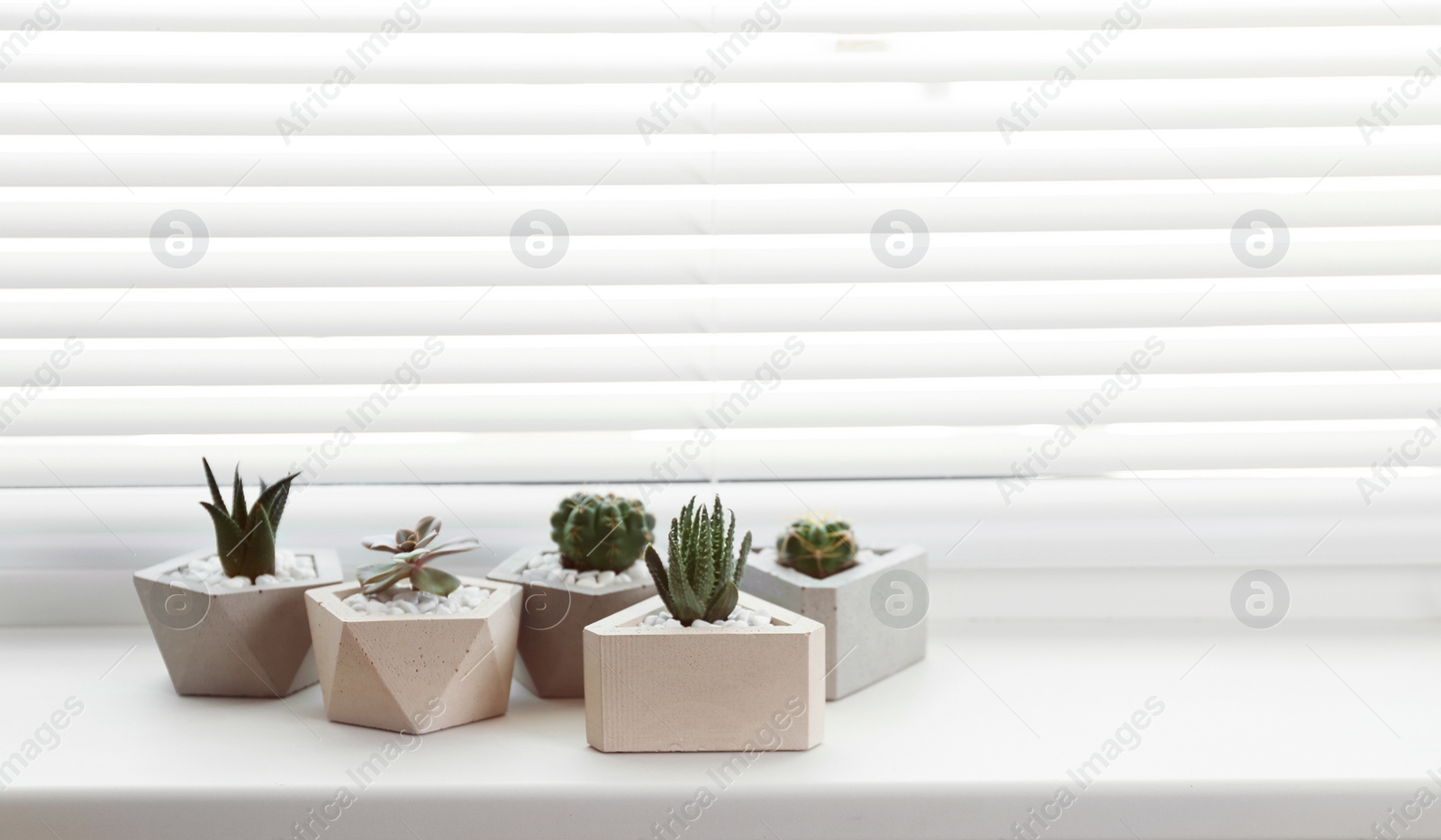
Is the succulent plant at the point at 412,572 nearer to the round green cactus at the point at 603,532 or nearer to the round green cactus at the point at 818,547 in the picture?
the round green cactus at the point at 603,532

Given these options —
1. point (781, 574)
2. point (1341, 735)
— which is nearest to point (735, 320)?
point (781, 574)

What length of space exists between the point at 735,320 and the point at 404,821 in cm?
57

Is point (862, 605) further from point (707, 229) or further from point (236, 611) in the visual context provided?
point (236, 611)

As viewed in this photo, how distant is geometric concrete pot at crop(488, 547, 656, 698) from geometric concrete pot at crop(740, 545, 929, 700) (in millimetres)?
122

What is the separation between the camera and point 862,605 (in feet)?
3.39

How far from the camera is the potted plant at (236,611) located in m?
0.99

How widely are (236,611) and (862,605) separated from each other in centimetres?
57

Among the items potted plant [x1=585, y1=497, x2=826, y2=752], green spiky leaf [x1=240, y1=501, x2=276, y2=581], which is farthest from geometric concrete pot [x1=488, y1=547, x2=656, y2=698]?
green spiky leaf [x1=240, y1=501, x2=276, y2=581]

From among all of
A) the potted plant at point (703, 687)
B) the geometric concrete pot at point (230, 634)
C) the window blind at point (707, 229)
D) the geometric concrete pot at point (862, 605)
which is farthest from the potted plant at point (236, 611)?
the geometric concrete pot at point (862, 605)

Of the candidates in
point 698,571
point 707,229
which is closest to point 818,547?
point 698,571

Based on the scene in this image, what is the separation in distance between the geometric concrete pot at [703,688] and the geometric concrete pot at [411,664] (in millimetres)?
110

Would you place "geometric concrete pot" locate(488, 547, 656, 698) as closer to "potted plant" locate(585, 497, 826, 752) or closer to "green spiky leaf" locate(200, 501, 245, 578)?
"potted plant" locate(585, 497, 826, 752)

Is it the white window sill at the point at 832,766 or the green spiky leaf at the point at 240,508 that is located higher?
the green spiky leaf at the point at 240,508

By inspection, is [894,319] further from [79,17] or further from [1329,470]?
[79,17]
